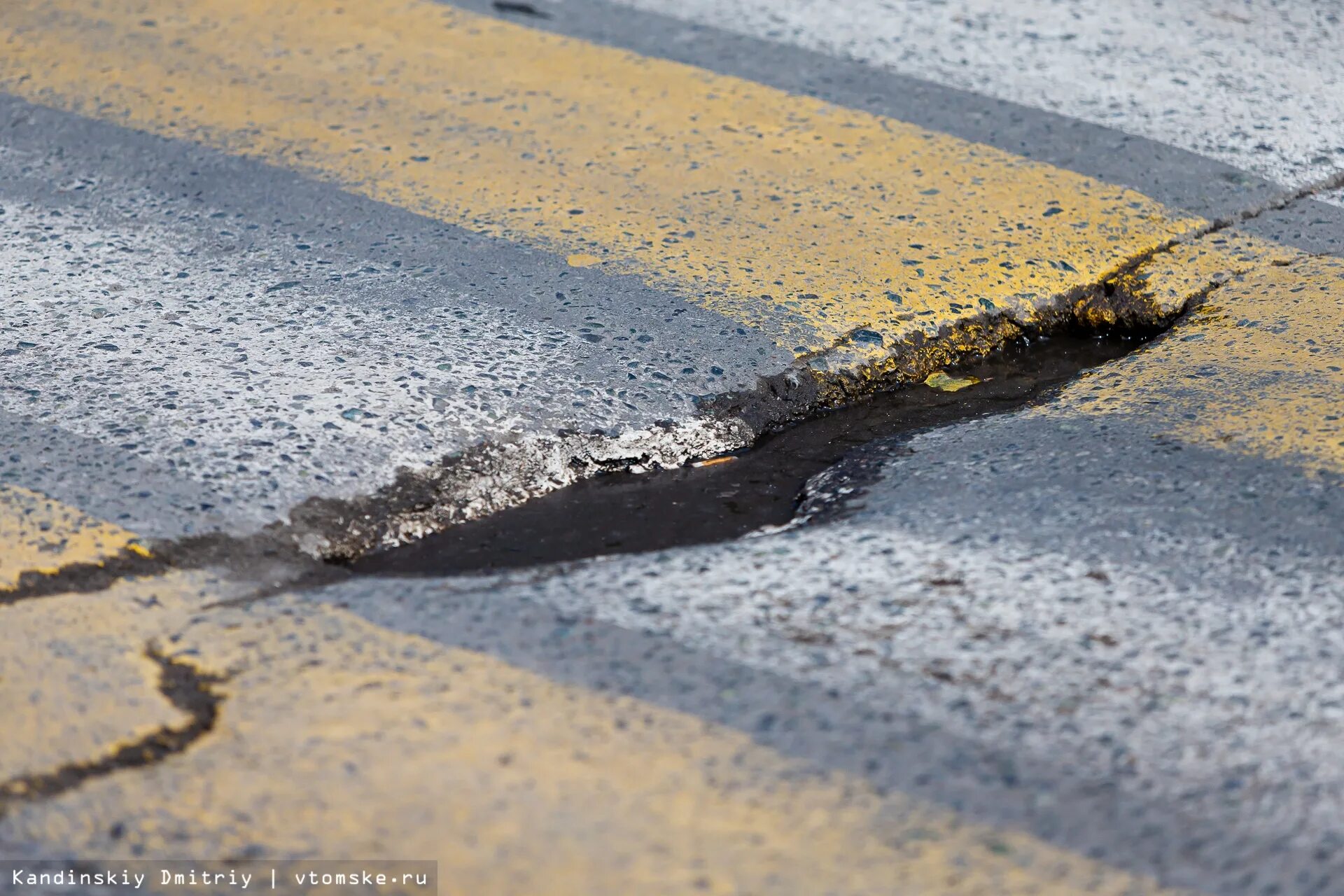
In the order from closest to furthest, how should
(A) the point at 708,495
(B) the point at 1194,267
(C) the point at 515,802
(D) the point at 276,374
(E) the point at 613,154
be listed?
(C) the point at 515,802, (A) the point at 708,495, (D) the point at 276,374, (B) the point at 1194,267, (E) the point at 613,154

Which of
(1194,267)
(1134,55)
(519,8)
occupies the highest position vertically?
(1134,55)

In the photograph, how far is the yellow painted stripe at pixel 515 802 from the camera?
160 centimetres

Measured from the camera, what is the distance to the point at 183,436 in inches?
95.3

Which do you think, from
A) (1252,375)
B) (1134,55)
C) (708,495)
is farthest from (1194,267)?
(708,495)

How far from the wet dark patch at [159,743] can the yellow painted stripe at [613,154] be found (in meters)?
1.43

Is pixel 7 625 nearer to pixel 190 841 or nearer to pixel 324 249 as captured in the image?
pixel 190 841

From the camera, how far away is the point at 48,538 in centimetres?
215

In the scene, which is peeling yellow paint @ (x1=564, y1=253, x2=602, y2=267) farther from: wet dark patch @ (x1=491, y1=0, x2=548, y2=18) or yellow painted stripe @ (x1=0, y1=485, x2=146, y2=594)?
wet dark patch @ (x1=491, y1=0, x2=548, y2=18)

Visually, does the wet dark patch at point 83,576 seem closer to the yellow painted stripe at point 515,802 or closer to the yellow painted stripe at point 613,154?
the yellow painted stripe at point 515,802

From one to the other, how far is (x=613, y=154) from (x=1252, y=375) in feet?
5.75

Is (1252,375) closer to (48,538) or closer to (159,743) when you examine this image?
(159,743)

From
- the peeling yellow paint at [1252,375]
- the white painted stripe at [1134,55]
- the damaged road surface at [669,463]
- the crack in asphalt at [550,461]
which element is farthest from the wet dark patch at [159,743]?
the white painted stripe at [1134,55]

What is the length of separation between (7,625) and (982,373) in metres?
1.97

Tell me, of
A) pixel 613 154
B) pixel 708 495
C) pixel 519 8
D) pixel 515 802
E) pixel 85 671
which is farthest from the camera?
pixel 519 8
